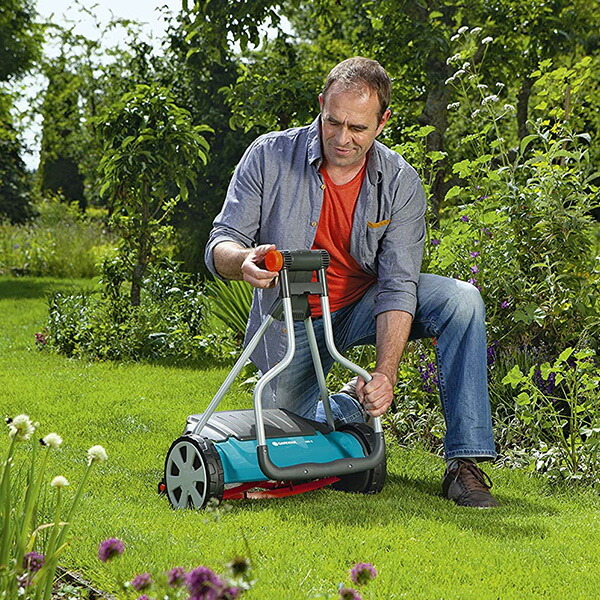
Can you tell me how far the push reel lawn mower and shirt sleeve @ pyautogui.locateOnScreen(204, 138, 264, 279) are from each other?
41 cm

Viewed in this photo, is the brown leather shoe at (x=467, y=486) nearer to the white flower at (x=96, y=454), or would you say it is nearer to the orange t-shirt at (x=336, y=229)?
the orange t-shirt at (x=336, y=229)

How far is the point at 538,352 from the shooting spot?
425 cm

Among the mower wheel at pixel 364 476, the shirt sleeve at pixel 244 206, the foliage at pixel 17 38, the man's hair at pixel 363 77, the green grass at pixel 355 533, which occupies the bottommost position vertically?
the green grass at pixel 355 533

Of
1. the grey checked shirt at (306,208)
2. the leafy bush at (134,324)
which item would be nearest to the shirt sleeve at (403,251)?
the grey checked shirt at (306,208)

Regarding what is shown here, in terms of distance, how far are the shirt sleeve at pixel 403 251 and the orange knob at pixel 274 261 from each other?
0.58m

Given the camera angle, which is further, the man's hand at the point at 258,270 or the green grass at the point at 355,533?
the man's hand at the point at 258,270

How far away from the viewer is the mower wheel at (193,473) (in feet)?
9.78

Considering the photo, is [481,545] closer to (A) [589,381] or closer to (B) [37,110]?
(A) [589,381]

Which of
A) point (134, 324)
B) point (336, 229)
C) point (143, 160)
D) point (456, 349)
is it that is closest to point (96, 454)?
point (456, 349)

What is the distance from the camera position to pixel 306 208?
11.3ft

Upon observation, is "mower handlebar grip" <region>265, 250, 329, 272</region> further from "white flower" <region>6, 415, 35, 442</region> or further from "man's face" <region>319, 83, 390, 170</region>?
"white flower" <region>6, 415, 35, 442</region>

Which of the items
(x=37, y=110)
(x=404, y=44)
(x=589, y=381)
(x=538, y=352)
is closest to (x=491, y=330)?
(x=538, y=352)

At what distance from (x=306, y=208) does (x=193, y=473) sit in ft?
3.42

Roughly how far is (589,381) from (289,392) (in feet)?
3.70
